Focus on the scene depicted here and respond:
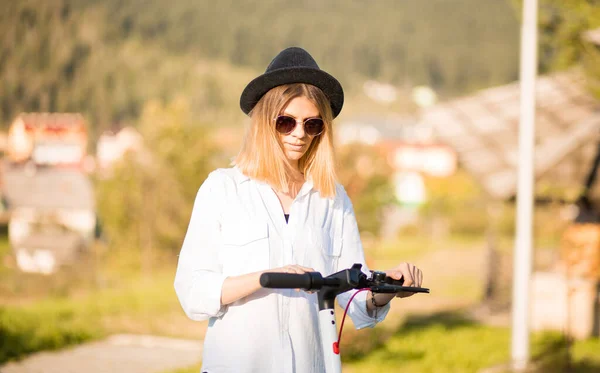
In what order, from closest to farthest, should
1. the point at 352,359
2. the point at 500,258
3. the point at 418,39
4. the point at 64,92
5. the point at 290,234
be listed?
the point at 290,234
the point at 352,359
the point at 500,258
the point at 64,92
the point at 418,39

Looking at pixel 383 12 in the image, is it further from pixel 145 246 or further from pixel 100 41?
pixel 145 246

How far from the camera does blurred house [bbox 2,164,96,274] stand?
1036 inches

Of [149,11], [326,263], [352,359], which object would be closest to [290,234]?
[326,263]

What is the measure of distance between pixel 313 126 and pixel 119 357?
585 cm

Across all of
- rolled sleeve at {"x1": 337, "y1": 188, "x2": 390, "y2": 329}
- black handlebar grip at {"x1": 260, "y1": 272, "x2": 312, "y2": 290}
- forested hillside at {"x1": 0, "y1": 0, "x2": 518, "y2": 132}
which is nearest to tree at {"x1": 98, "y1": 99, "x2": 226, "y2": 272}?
forested hillside at {"x1": 0, "y1": 0, "x2": 518, "y2": 132}

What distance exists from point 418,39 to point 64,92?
5420 centimetres

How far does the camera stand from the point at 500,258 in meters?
12.1

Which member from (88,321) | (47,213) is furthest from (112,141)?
(88,321)

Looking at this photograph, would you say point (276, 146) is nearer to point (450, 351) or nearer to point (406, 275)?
point (406, 275)

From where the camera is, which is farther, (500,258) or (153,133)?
(153,133)

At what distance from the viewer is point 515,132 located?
10789 millimetres

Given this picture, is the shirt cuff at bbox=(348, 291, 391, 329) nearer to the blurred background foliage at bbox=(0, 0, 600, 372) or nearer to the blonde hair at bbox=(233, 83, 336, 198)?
the blonde hair at bbox=(233, 83, 336, 198)

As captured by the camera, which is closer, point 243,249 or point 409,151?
point 243,249

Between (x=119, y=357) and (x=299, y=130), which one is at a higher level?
(x=299, y=130)
